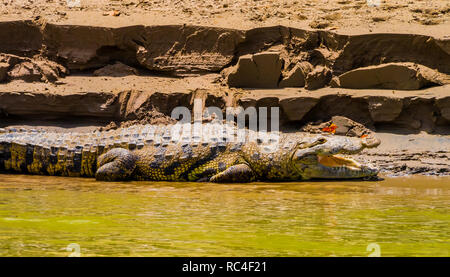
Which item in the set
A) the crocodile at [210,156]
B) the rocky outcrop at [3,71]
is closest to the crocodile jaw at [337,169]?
the crocodile at [210,156]

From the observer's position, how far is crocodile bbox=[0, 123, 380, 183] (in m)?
Result: 7.93

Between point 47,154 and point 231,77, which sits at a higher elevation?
point 231,77

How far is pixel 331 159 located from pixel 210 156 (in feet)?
4.87

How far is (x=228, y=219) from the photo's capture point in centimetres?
500

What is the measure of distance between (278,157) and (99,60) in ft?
12.5

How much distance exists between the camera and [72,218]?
501 centimetres

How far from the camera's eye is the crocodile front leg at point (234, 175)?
310 inches

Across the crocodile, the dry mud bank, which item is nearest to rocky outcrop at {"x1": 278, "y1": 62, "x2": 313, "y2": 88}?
the dry mud bank

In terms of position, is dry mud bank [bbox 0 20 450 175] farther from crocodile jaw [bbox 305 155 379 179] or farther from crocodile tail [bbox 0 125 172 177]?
crocodile tail [bbox 0 125 172 177]

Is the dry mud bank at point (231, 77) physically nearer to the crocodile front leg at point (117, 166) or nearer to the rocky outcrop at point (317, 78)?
the rocky outcrop at point (317, 78)

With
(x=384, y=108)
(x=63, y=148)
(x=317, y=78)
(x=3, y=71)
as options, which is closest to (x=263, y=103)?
(x=317, y=78)

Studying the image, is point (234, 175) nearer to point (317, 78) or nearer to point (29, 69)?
point (317, 78)

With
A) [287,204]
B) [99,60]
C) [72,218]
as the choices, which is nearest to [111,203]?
[72,218]
